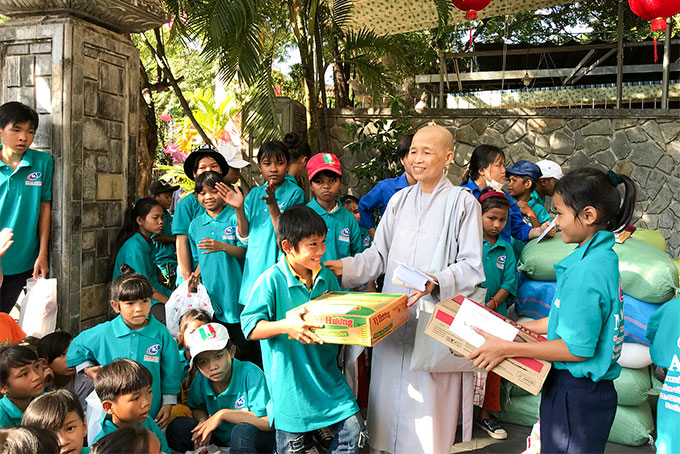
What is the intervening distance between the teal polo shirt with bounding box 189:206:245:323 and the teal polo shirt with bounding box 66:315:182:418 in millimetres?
660

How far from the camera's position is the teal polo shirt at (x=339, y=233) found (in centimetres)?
388

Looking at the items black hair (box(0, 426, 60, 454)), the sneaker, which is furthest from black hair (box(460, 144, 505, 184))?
black hair (box(0, 426, 60, 454))

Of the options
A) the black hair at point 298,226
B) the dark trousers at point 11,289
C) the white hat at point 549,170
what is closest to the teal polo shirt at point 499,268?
the white hat at point 549,170

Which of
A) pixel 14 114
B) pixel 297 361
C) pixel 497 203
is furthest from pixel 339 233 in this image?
pixel 14 114

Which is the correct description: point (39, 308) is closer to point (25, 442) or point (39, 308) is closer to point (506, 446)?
point (25, 442)

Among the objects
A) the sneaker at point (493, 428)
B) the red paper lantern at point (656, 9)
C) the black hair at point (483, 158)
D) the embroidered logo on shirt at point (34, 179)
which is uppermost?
the red paper lantern at point (656, 9)

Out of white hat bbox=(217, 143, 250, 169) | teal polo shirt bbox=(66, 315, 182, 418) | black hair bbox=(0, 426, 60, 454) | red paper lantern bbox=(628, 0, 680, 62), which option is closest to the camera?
black hair bbox=(0, 426, 60, 454)

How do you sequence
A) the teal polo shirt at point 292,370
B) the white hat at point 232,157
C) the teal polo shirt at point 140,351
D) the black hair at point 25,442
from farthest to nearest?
the white hat at point 232,157 < the teal polo shirt at point 140,351 < the teal polo shirt at point 292,370 < the black hair at point 25,442

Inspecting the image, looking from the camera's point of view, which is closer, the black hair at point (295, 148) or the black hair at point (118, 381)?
the black hair at point (118, 381)

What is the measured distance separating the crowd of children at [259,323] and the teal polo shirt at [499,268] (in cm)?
1

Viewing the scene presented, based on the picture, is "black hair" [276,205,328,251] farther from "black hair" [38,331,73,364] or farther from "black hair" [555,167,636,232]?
"black hair" [38,331,73,364]

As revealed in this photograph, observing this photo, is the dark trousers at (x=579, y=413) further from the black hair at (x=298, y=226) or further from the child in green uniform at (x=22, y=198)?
the child in green uniform at (x=22, y=198)

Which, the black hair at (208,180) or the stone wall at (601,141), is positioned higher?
the stone wall at (601,141)

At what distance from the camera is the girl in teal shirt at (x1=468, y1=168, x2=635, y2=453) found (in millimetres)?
2236
